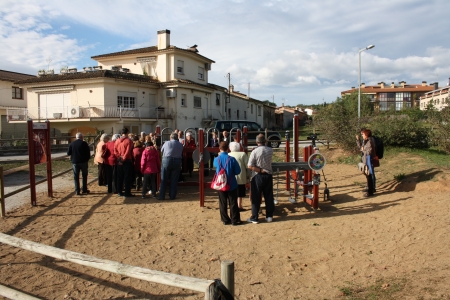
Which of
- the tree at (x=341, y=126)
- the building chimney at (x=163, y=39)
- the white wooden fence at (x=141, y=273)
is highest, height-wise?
the building chimney at (x=163, y=39)

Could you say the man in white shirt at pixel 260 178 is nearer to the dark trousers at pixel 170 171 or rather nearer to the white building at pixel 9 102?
the dark trousers at pixel 170 171

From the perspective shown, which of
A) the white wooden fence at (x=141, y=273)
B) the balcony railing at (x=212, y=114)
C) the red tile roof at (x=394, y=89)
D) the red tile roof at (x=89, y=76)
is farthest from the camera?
the red tile roof at (x=394, y=89)

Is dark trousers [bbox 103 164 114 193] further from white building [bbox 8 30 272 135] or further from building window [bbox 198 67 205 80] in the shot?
building window [bbox 198 67 205 80]

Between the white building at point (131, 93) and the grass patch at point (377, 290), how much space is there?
2643 centimetres

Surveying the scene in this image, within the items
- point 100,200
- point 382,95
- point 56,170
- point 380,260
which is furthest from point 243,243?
point 382,95

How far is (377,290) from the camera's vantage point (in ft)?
13.9

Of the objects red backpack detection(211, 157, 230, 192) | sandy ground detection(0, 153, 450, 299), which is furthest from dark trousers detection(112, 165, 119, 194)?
red backpack detection(211, 157, 230, 192)

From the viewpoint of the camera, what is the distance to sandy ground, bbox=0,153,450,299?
14.6 feet

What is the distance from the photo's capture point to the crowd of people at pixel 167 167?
7.17 m

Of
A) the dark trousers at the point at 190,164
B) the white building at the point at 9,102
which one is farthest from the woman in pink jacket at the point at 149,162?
the white building at the point at 9,102

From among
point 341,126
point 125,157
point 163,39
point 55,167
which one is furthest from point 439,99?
point 163,39

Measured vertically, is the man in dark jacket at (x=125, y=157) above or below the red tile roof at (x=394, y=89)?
below

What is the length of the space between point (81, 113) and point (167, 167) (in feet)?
73.8

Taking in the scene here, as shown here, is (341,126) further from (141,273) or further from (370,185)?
(141,273)
